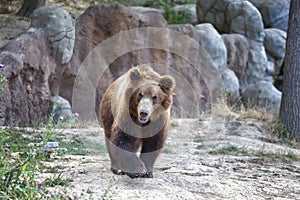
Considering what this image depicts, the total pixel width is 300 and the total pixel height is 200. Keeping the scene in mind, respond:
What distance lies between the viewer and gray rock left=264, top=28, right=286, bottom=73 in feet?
55.0

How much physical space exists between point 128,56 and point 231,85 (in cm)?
392

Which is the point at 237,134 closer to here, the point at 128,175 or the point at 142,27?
the point at 142,27

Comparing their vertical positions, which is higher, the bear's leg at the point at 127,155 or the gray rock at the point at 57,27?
the gray rock at the point at 57,27

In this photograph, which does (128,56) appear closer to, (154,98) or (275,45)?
(275,45)

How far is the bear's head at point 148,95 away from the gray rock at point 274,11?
533 inches

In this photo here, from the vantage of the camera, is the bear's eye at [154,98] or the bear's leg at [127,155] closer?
the bear's leg at [127,155]

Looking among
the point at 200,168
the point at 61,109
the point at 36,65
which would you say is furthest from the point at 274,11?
the point at 200,168

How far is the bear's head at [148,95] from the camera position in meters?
4.61

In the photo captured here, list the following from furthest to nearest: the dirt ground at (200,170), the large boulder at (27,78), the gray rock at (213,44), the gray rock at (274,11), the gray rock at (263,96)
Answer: the gray rock at (274,11) → the gray rock at (213,44) → the gray rock at (263,96) → the large boulder at (27,78) → the dirt ground at (200,170)

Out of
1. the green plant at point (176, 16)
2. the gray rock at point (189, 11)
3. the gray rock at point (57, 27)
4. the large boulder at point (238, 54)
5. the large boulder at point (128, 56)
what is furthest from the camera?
the gray rock at point (189, 11)

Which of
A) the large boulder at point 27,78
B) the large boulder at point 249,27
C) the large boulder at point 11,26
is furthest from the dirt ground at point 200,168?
the large boulder at point 249,27

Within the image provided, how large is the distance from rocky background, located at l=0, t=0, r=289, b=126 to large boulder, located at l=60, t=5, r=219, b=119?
0.08ft

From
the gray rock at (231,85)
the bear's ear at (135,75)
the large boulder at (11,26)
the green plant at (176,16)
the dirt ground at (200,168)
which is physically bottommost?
the gray rock at (231,85)

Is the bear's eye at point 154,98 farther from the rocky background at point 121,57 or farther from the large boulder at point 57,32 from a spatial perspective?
the large boulder at point 57,32
